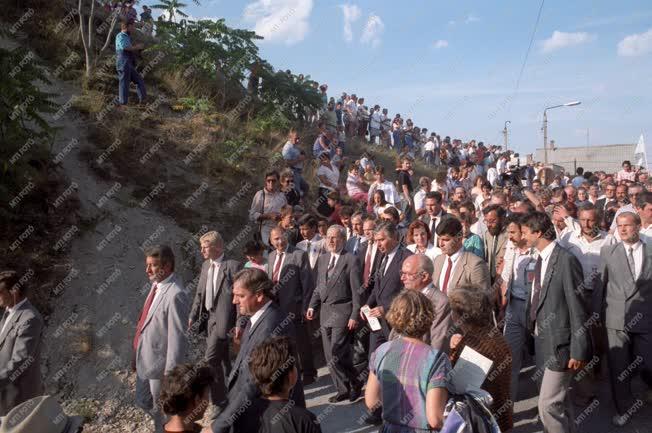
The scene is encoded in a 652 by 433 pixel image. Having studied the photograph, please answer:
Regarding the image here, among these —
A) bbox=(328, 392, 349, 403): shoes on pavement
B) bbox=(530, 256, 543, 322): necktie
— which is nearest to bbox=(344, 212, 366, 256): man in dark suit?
bbox=(328, 392, 349, 403): shoes on pavement

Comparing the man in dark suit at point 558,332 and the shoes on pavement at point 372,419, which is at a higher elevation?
the man in dark suit at point 558,332

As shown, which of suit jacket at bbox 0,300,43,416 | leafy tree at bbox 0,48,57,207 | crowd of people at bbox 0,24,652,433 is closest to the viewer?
crowd of people at bbox 0,24,652,433

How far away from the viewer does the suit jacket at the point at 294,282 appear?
6.61m

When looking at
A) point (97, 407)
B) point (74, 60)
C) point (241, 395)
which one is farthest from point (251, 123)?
point (241, 395)

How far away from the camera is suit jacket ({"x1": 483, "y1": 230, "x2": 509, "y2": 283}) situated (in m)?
6.79

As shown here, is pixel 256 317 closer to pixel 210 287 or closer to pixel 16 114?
pixel 210 287

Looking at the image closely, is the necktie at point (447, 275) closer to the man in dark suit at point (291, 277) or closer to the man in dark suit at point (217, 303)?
the man in dark suit at point (291, 277)

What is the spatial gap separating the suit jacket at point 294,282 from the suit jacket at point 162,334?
193cm

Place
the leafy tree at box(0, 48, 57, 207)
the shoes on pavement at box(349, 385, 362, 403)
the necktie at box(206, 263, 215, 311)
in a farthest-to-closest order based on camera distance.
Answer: the leafy tree at box(0, 48, 57, 207) < the shoes on pavement at box(349, 385, 362, 403) < the necktie at box(206, 263, 215, 311)

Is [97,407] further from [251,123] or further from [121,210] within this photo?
[251,123]

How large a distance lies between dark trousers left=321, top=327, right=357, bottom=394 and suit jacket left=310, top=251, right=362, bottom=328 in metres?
0.10

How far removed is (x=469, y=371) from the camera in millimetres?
3342

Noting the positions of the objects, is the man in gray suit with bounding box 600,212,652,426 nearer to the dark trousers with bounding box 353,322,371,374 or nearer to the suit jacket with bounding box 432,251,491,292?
the suit jacket with bounding box 432,251,491,292

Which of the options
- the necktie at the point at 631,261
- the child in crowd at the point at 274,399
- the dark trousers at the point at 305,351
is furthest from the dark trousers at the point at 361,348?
the child in crowd at the point at 274,399
